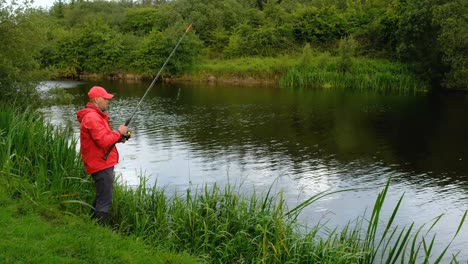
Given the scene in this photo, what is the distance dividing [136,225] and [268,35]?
5053cm

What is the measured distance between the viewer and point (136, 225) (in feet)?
24.2

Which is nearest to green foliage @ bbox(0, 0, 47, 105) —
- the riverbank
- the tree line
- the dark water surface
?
the dark water surface

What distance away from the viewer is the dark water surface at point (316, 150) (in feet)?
44.0

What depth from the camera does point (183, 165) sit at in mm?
16547

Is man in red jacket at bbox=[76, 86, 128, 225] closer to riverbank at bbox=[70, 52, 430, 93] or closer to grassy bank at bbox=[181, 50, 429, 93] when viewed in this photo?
grassy bank at bbox=[181, 50, 429, 93]

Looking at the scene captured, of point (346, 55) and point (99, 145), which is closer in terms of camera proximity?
point (99, 145)

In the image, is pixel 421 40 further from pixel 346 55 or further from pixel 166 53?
pixel 166 53

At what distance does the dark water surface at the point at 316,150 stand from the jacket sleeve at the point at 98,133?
4.84 metres

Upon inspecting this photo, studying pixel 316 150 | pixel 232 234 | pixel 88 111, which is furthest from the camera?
pixel 316 150

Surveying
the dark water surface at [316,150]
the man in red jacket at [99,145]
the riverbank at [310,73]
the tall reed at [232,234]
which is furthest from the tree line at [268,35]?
the man in red jacket at [99,145]

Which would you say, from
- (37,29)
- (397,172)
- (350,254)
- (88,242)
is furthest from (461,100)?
(88,242)

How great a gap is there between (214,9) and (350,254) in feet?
196

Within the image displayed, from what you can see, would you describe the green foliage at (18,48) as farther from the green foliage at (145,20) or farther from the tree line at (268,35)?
the green foliage at (145,20)

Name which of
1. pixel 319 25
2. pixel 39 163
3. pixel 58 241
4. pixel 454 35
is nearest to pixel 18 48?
pixel 39 163
